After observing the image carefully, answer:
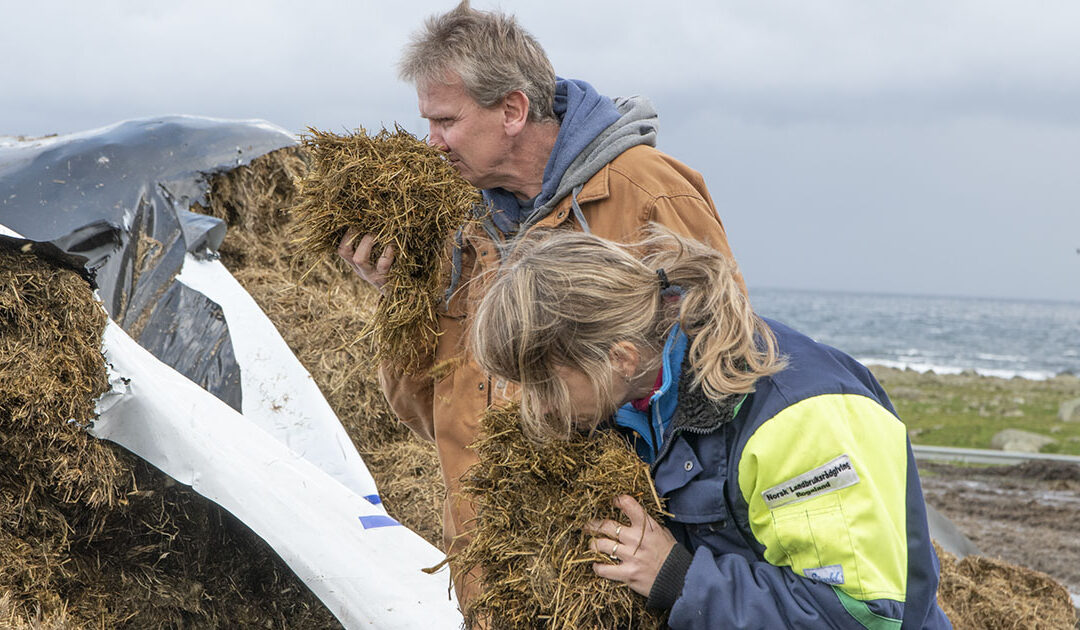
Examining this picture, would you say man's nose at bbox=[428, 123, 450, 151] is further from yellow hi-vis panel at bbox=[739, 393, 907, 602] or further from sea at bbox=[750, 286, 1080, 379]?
sea at bbox=[750, 286, 1080, 379]

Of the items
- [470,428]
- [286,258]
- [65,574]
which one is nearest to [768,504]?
[470,428]

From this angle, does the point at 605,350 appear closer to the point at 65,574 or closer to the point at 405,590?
the point at 405,590

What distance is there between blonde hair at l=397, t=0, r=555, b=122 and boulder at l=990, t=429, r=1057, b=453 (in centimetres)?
1383

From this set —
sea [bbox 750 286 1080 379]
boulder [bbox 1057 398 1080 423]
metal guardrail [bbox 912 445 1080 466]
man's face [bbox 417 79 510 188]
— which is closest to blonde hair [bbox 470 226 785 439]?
man's face [bbox 417 79 510 188]

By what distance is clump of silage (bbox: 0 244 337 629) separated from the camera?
11.4 feet

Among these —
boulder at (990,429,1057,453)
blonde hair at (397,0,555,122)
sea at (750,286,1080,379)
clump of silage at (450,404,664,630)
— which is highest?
blonde hair at (397,0,555,122)

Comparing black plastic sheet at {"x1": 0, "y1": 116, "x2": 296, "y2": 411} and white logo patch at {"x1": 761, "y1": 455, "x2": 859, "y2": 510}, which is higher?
white logo patch at {"x1": 761, "y1": 455, "x2": 859, "y2": 510}

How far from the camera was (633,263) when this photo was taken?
6.98 ft

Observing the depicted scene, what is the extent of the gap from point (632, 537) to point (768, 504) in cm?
33

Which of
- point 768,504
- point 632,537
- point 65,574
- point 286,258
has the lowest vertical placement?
point 65,574

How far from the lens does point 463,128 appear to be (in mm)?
2980

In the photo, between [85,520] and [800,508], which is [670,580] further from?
[85,520]

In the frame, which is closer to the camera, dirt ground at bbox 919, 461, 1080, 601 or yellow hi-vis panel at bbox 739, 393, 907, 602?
yellow hi-vis panel at bbox 739, 393, 907, 602

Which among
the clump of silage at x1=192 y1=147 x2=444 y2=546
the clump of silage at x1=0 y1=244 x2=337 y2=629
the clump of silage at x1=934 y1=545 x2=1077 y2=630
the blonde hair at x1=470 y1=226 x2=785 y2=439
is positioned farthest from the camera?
the clump of silage at x1=192 y1=147 x2=444 y2=546
